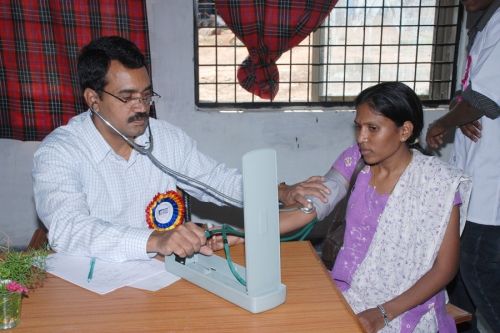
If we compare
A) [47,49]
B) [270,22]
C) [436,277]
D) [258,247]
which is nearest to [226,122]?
[270,22]

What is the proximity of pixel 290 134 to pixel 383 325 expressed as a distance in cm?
190

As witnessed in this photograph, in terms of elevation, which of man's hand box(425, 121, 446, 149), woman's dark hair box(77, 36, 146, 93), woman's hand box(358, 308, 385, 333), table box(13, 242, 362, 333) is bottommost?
woman's hand box(358, 308, 385, 333)

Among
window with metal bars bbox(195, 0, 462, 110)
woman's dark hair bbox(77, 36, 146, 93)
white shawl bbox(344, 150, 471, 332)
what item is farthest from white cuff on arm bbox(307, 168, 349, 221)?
window with metal bars bbox(195, 0, 462, 110)

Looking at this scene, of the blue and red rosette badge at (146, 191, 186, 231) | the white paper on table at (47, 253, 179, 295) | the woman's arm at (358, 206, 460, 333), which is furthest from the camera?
the blue and red rosette badge at (146, 191, 186, 231)

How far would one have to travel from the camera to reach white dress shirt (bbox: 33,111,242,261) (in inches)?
71.1

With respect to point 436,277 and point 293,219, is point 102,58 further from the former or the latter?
point 436,277

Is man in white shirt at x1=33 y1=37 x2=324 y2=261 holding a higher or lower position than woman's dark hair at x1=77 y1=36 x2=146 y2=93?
lower

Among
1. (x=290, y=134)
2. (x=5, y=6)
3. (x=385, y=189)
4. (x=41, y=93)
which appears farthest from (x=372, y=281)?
(x=5, y=6)

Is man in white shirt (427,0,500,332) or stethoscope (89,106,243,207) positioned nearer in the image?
stethoscope (89,106,243,207)

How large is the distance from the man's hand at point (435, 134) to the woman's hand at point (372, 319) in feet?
3.26

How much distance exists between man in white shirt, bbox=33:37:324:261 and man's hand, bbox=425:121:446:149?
2.41 ft

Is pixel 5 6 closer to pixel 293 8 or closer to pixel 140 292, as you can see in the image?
pixel 293 8

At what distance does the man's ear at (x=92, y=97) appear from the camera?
2158 mm

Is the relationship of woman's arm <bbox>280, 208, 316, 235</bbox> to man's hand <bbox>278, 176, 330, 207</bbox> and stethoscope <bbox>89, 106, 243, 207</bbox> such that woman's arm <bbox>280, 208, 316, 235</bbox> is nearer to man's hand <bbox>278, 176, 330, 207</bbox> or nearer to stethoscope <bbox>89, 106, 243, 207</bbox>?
man's hand <bbox>278, 176, 330, 207</bbox>
